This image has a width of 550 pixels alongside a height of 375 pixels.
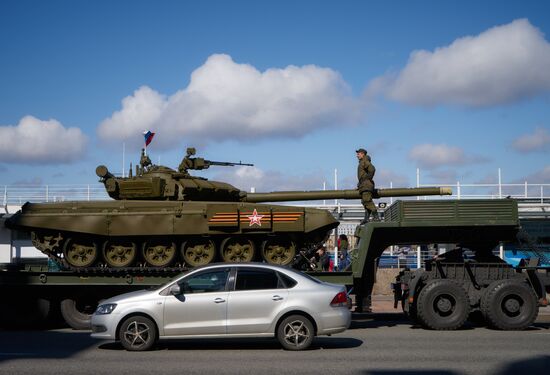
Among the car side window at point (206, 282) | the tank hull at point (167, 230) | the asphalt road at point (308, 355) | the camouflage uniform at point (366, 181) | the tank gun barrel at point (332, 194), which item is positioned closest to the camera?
the asphalt road at point (308, 355)

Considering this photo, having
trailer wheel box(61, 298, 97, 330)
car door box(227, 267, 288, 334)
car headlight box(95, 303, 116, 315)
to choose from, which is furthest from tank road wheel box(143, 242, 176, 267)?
car door box(227, 267, 288, 334)

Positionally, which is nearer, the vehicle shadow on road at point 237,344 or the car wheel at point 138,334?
the car wheel at point 138,334

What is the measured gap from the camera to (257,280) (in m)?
11.3

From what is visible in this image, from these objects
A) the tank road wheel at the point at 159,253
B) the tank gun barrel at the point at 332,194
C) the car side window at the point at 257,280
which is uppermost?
the tank gun barrel at the point at 332,194

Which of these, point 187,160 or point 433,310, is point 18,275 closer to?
point 187,160

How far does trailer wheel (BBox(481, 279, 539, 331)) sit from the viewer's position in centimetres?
1432

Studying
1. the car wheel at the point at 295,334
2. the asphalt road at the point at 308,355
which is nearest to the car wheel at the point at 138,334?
the asphalt road at the point at 308,355

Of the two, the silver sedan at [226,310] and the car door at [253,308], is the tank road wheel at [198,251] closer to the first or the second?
the silver sedan at [226,310]

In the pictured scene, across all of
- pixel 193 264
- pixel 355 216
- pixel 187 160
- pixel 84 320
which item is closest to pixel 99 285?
pixel 84 320

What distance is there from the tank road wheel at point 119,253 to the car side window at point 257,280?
5040 millimetres

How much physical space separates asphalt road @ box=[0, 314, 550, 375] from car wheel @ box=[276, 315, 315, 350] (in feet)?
0.54

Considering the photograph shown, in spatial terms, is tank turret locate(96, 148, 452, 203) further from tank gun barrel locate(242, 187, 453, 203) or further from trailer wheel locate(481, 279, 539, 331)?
trailer wheel locate(481, 279, 539, 331)

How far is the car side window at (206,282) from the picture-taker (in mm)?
11267

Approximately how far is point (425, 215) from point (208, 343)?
209 inches
